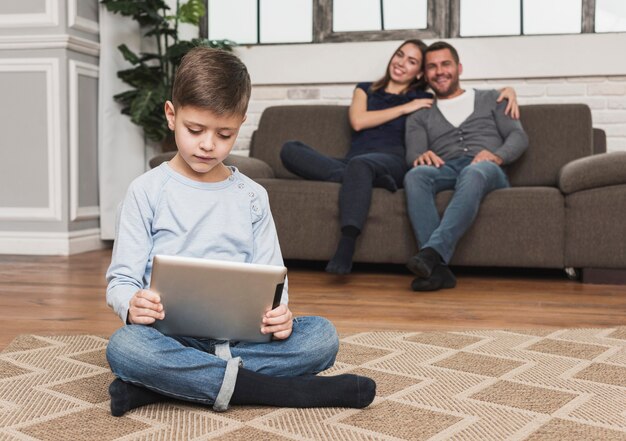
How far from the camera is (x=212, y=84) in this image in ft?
4.08

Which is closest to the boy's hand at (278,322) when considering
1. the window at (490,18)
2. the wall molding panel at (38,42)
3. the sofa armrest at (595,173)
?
the sofa armrest at (595,173)

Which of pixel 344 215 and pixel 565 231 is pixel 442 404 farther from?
pixel 565 231

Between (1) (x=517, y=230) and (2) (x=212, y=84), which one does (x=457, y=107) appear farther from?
(2) (x=212, y=84)

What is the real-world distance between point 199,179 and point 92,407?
420 millimetres

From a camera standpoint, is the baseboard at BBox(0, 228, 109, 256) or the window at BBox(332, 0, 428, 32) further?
the window at BBox(332, 0, 428, 32)

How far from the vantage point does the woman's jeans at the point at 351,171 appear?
281 centimetres

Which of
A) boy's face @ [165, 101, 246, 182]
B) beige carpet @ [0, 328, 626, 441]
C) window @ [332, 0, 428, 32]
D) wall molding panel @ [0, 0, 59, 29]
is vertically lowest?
beige carpet @ [0, 328, 626, 441]

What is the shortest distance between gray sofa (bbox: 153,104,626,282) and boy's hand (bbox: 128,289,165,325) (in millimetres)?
1885

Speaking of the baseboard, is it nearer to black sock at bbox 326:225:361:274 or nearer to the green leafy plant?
the green leafy plant

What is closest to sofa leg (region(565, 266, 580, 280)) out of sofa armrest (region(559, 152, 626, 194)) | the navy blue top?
sofa armrest (region(559, 152, 626, 194))

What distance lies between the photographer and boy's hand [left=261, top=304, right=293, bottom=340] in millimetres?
1227

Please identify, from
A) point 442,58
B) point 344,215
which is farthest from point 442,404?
point 442,58

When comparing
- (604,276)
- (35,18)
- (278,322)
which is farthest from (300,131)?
(278,322)

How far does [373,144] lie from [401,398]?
2076mm
